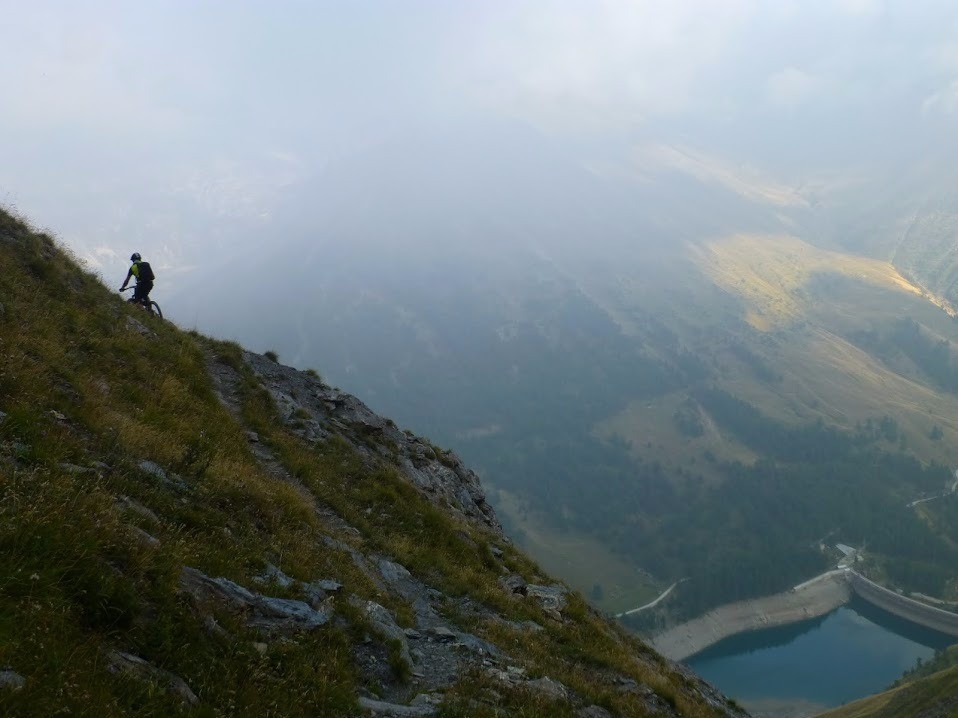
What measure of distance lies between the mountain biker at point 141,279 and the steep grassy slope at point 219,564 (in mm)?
2383

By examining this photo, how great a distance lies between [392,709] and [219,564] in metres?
3.46

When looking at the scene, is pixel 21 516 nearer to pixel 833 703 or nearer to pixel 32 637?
pixel 32 637

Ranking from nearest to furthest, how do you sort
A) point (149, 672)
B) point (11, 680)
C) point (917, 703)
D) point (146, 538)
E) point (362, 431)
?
1. point (11, 680)
2. point (149, 672)
3. point (146, 538)
4. point (362, 431)
5. point (917, 703)

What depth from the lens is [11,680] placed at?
497 centimetres

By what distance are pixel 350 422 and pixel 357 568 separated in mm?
13792

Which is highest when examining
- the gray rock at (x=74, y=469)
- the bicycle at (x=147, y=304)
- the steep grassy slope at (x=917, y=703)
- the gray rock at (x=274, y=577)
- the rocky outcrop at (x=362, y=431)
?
the bicycle at (x=147, y=304)

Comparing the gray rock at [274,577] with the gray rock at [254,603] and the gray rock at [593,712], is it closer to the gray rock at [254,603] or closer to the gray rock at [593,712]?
the gray rock at [254,603]

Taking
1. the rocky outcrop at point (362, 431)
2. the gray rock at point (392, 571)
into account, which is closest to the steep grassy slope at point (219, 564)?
the gray rock at point (392, 571)

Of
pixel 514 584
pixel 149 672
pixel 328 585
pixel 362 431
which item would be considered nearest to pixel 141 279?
pixel 362 431

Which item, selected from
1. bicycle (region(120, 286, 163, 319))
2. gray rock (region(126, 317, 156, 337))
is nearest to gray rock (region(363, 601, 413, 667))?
gray rock (region(126, 317, 156, 337))

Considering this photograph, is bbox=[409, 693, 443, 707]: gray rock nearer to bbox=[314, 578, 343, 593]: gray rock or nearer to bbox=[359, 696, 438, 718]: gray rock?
bbox=[359, 696, 438, 718]: gray rock

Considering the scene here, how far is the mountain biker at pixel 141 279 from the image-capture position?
77.1 ft

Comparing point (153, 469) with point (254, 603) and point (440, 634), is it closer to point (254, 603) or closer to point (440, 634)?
point (254, 603)

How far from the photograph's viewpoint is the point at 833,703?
178 metres
